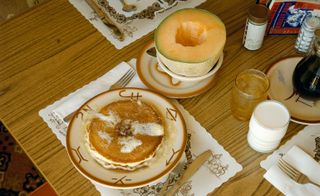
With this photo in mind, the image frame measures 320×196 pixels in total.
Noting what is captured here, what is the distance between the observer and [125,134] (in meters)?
0.87

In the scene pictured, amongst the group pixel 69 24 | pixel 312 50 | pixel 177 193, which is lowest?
pixel 177 193

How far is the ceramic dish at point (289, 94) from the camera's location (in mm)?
920

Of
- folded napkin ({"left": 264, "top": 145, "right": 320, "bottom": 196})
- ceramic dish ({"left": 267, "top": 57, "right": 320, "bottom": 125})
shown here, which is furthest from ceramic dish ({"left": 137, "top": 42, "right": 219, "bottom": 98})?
folded napkin ({"left": 264, "top": 145, "right": 320, "bottom": 196})

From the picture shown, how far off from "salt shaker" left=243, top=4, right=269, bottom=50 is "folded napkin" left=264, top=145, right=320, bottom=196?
279mm

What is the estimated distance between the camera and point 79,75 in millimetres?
1039

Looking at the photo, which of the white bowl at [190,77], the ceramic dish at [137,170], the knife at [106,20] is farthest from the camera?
the knife at [106,20]

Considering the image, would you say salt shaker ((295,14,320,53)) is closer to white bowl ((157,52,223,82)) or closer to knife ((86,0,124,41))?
white bowl ((157,52,223,82))

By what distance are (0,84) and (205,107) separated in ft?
1.60

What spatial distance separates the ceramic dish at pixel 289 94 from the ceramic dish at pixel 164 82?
0.43 feet

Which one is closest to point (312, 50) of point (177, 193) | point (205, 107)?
point (205, 107)

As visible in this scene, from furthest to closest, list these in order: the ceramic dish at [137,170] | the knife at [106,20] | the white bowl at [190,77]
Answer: the knife at [106,20] → the white bowl at [190,77] → the ceramic dish at [137,170]

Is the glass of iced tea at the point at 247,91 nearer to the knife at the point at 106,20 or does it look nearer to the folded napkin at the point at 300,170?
the folded napkin at the point at 300,170

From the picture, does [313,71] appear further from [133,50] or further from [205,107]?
[133,50]

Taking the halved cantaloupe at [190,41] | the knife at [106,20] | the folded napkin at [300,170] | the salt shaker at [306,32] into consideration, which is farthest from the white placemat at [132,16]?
the folded napkin at [300,170]
